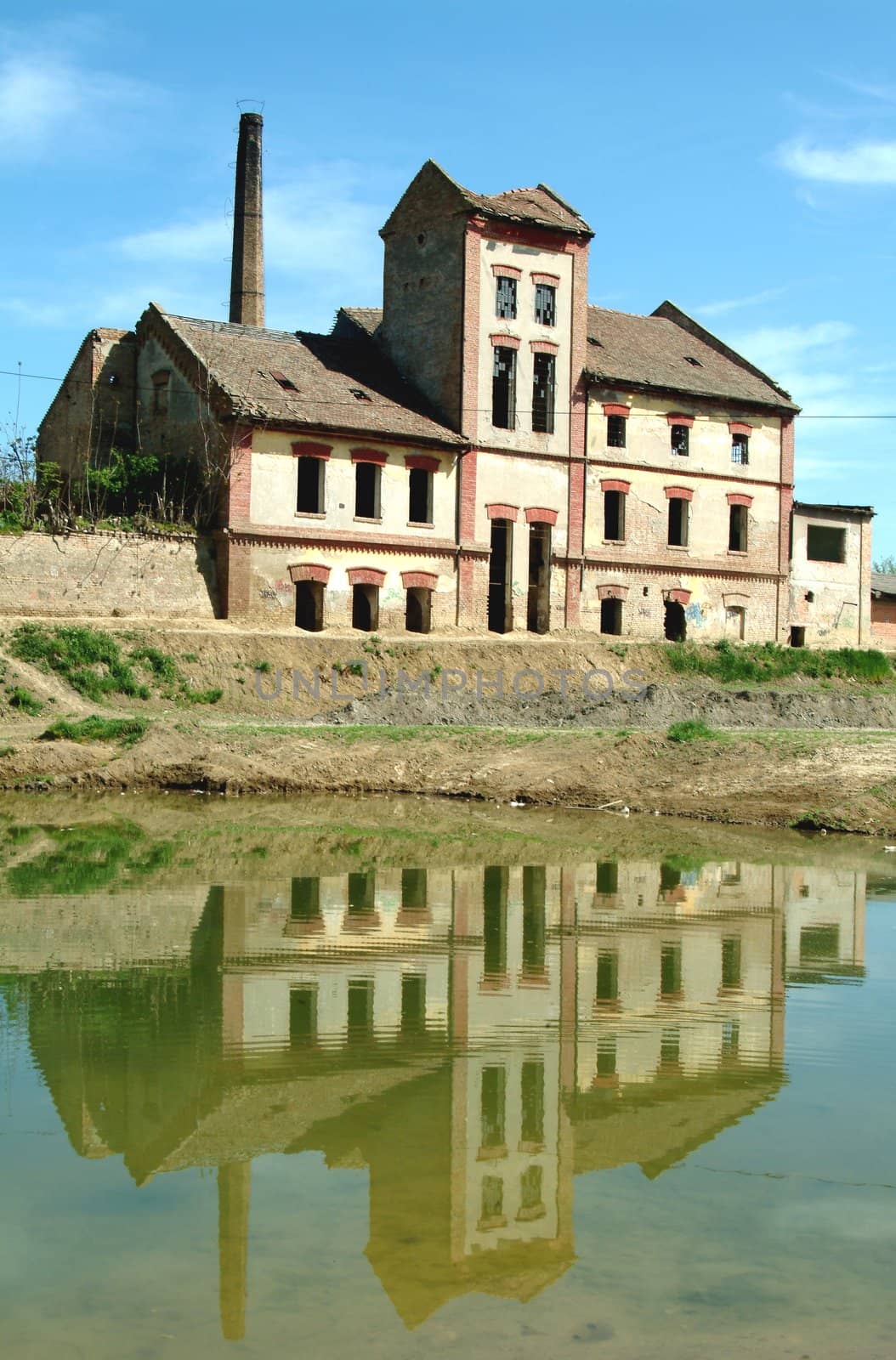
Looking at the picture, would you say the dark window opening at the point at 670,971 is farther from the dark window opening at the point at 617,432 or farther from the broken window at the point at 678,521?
the broken window at the point at 678,521

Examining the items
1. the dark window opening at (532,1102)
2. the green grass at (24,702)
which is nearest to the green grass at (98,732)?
the green grass at (24,702)

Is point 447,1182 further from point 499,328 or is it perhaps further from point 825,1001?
point 499,328

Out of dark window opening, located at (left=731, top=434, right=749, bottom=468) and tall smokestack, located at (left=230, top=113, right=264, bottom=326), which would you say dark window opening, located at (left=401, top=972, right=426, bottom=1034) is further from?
tall smokestack, located at (left=230, top=113, right=264, bottom=326)

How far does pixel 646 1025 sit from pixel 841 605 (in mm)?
A: 38904

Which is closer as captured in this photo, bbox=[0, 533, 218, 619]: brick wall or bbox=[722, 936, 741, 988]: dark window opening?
bbox=[722, 936, 741, 988]: dark window opening

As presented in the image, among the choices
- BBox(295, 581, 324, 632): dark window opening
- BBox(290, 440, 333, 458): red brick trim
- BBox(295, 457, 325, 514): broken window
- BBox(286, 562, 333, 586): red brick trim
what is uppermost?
BBox(290, 440, 333, 458): red brick trim

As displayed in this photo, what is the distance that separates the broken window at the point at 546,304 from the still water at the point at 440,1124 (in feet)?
91.9

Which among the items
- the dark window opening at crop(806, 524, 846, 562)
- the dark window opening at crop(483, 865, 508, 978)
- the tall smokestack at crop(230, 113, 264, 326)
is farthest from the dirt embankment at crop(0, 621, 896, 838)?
the tall smokestack at crop(230, 113, 264, 326)

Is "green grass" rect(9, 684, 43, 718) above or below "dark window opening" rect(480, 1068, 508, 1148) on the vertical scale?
above

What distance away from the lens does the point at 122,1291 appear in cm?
541

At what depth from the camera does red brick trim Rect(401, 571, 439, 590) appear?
121ft

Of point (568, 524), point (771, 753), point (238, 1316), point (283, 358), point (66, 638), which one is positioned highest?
point (283, 358)

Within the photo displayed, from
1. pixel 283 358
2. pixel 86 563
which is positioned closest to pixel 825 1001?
pixel 86 563

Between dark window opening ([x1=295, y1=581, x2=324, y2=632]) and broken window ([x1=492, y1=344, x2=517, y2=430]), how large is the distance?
7358 mm
